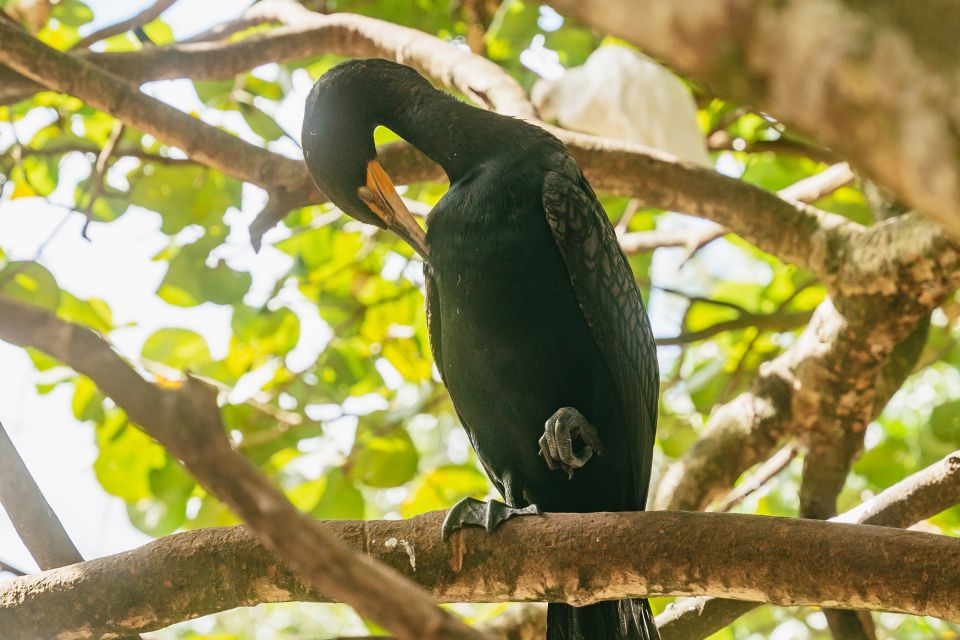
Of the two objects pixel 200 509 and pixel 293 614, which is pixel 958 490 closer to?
pixel 200 509

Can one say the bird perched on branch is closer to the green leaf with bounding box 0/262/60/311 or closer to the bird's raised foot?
the bird's raised foot

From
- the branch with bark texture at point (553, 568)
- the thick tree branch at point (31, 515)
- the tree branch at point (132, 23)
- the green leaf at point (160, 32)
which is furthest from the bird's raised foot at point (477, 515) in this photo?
the green leaf at point (160, 32)

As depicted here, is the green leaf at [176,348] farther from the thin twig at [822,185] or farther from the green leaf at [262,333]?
the thin twig at [822,185]

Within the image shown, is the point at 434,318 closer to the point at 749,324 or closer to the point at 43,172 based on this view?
the point at 749,324

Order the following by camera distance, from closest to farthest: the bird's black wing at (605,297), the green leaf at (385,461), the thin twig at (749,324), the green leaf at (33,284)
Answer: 1. the bird's black wing at (605,297)
2. the green leaf at (33,284)
3. the green leaf at (385,461)
4. the thin twig at (749,324)

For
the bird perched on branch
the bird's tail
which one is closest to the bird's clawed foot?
the bird perched on branch

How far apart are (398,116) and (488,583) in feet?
5.67

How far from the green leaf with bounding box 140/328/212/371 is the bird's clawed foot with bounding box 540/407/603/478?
2020 mm

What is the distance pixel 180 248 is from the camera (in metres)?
4.03

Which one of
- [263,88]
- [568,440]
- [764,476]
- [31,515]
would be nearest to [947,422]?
[764,476]

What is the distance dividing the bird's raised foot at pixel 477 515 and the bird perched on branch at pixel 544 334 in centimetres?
43

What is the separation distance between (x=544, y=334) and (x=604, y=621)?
808 mm

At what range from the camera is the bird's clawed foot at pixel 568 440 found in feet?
8.60

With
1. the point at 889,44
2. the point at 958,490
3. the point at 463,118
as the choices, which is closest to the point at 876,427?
the point at 958,490
